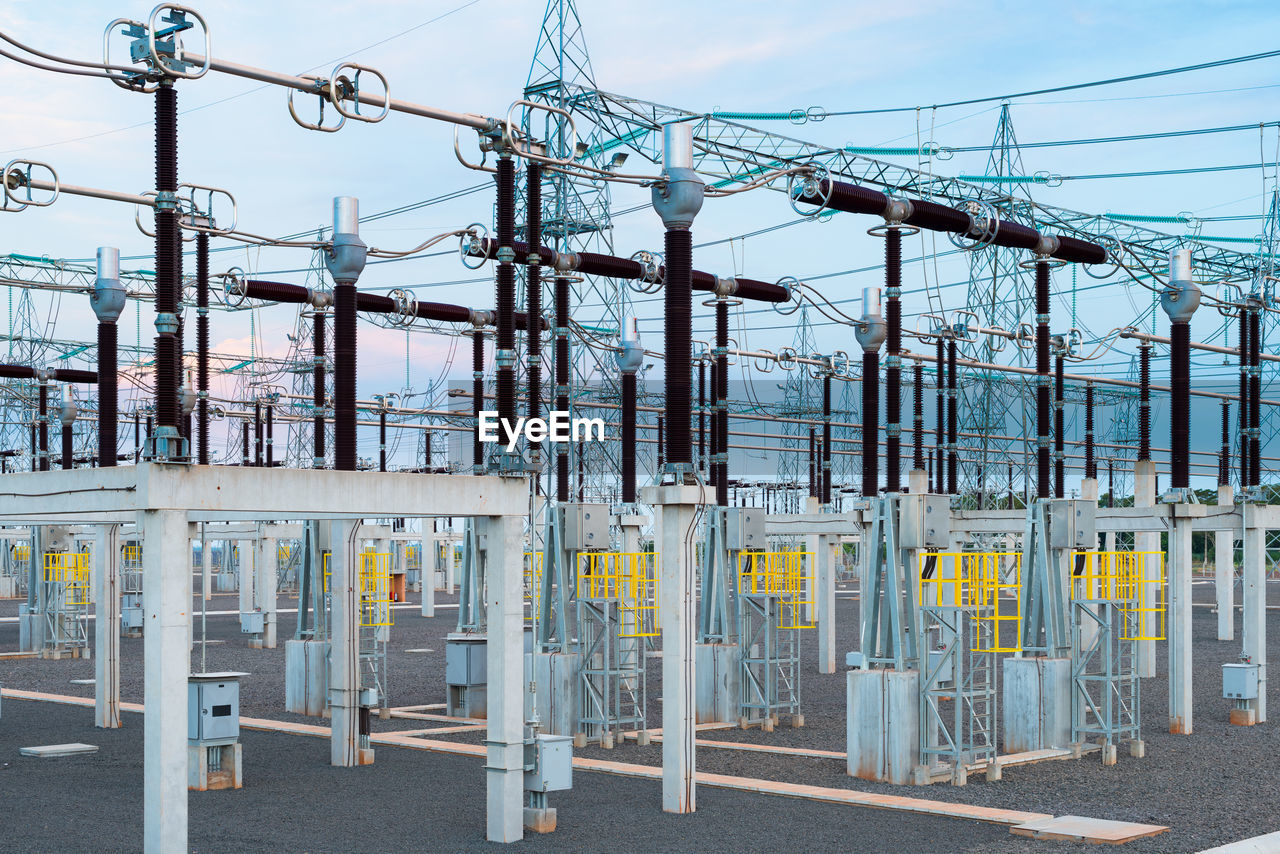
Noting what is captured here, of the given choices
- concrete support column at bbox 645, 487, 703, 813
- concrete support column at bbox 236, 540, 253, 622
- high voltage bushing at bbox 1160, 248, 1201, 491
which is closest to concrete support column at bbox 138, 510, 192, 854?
concrete support column at bbox 645, 487, 703, 813

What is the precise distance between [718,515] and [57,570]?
66.1ft

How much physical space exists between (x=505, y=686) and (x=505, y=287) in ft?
13.6

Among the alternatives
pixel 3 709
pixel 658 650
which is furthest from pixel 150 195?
pixel 658 650

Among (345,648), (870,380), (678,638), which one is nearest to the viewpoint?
(678,638)

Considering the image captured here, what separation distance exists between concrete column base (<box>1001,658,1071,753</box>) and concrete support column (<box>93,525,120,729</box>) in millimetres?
12930

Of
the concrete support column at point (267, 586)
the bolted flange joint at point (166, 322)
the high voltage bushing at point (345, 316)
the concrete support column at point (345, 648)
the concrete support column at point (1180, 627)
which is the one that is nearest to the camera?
the bolted flange joint at point (166, 322)

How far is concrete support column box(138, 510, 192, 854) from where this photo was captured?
10.0 meters

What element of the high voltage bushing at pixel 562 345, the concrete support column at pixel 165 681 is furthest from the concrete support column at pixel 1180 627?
the concrete support column at pixel 165 681

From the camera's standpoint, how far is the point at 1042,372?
20.4m

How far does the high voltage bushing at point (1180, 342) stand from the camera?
21062 millimetres

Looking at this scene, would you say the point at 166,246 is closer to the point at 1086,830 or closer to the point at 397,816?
the point at 397,816

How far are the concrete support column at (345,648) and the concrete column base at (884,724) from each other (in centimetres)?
595

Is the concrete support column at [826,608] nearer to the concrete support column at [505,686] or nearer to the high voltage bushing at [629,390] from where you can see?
the high voltage bushing at [629,390]

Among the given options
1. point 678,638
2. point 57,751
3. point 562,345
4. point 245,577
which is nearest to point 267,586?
point 245,577
